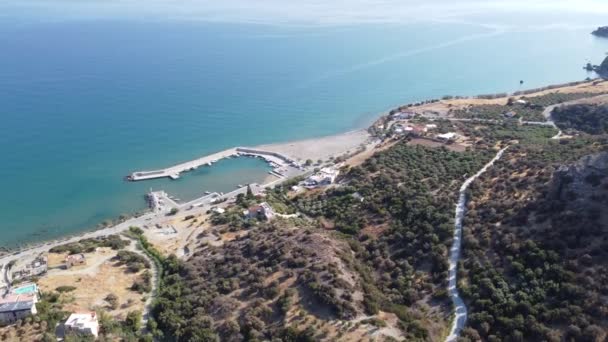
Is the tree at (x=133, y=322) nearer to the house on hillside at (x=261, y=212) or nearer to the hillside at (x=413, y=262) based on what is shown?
the hillside at (x=413, y=262)

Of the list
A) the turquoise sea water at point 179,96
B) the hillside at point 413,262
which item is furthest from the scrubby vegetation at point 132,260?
the turquoise sea water at point 179,96

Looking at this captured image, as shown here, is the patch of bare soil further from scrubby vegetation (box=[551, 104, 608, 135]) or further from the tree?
scrubby vegetation (box=[551, 104, 608, 135])

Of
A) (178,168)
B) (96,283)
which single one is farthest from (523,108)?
(96,283)

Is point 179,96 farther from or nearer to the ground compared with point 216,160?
farther from the ground

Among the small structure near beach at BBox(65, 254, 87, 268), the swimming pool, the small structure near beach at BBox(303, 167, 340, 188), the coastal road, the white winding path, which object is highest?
the white winding path

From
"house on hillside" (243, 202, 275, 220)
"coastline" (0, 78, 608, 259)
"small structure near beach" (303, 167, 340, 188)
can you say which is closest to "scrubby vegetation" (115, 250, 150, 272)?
"coastline" (0, 78, 608, 259)

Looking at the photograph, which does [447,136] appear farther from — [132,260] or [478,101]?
[132,260]

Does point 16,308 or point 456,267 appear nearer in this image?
point 16,308

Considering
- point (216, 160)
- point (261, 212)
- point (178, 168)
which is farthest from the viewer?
point (216, 160)
